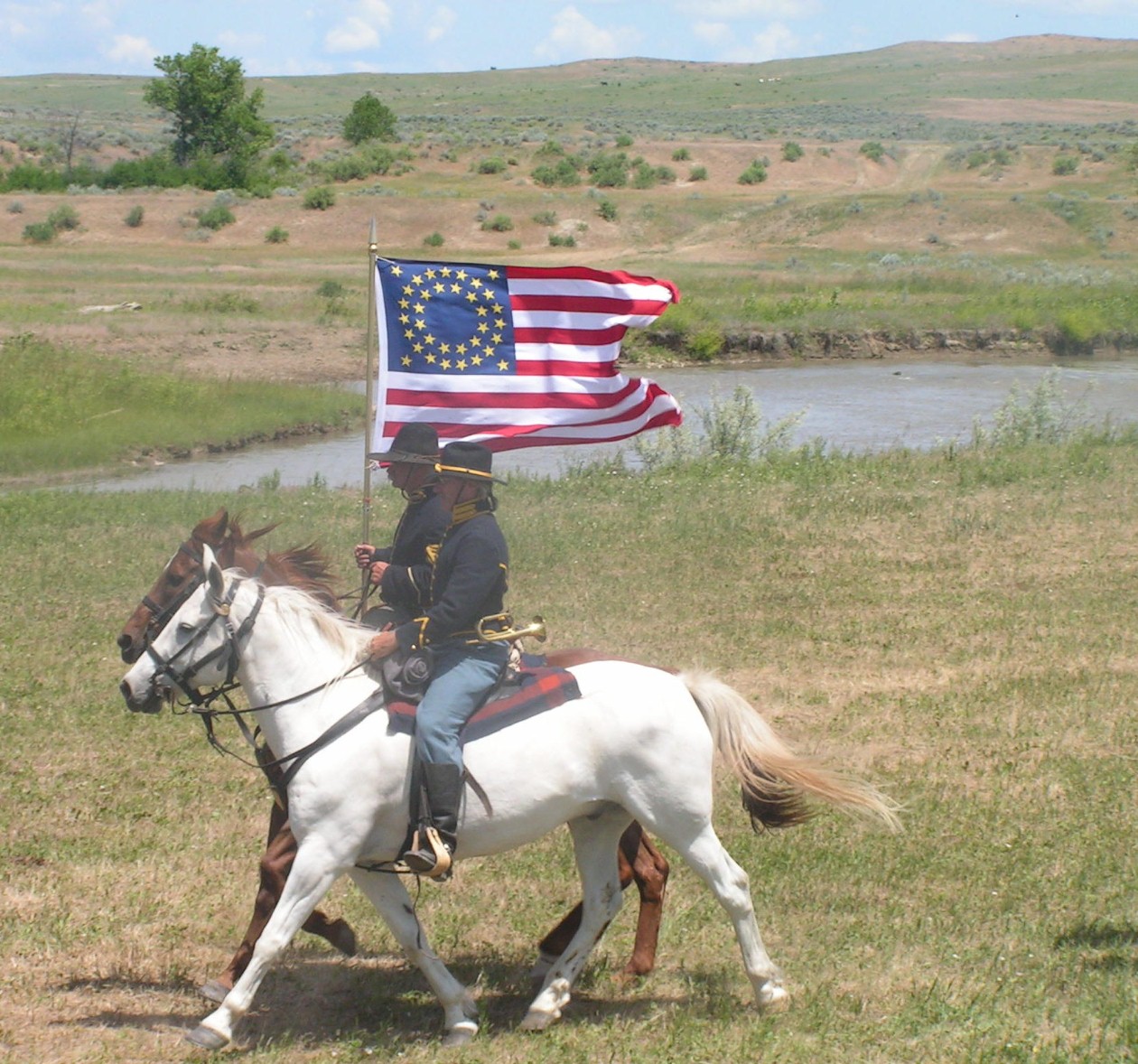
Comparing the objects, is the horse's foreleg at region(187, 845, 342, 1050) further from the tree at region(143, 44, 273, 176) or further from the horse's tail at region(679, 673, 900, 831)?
the tree at region(143, 44, 273, 176)

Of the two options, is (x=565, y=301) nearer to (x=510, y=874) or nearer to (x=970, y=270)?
(x=510, y=874)

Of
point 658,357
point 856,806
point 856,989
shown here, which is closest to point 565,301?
point 856,806

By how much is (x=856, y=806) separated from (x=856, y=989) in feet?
2.60

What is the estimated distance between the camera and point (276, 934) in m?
6.05

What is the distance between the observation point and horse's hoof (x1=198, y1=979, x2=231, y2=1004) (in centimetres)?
645

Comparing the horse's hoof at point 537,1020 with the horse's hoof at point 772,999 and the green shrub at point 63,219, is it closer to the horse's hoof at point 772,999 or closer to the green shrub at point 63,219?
the horse's hoof at point 772,999

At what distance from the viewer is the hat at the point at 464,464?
6.56m

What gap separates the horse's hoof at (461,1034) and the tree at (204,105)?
85.8m

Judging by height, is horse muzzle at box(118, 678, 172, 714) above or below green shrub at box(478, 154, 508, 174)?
below

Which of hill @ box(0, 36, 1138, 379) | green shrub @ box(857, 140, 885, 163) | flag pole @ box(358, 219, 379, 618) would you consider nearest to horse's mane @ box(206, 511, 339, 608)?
flag pole @ box(358, 219, 379, 618)

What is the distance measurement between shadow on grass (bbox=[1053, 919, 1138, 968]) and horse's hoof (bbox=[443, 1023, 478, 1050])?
278 cm

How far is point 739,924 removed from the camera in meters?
6.39

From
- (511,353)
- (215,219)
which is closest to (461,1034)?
(511,353)

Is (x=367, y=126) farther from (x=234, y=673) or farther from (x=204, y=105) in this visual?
(x=234, y=673)
